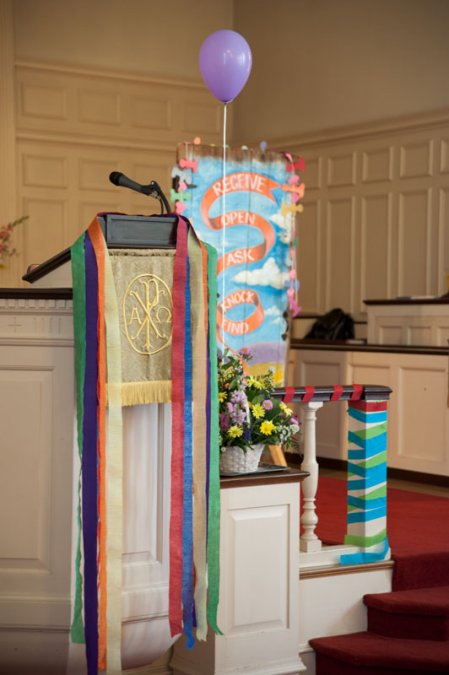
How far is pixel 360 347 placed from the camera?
7.45 metres

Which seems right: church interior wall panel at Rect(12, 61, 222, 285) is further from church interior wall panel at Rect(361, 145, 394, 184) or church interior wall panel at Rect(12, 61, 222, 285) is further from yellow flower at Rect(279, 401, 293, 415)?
yellow flower at Rect(279, 401, 293, 415)

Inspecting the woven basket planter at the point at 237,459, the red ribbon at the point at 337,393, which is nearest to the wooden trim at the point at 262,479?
the woven basket planter at the point at 237,459

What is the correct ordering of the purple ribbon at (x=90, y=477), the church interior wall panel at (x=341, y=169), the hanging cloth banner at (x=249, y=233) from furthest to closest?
the church interior wall panel at (x=341, y=169), the hanging cloth banner at (x=249, y=233), the purple ribbon at (x=90, y=477)

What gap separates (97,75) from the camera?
971 centimetres

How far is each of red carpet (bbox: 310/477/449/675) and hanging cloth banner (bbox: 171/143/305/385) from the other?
3.63 feet

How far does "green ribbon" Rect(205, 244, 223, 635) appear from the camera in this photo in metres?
3.58

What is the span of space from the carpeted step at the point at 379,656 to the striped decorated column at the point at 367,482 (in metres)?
0.35

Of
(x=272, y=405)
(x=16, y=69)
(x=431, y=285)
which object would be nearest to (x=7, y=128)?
(x=16, y=69)

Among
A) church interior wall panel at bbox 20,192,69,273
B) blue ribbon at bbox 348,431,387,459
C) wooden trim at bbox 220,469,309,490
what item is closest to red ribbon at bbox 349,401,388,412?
blue ribbon at bbox 348,431,387,459

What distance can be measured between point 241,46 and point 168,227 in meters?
2.65

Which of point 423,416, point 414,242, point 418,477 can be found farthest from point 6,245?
point 418,477

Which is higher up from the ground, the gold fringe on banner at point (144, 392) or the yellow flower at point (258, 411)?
the gold fringe on banner at point (144, 392)

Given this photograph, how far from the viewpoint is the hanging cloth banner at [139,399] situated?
3.37 m

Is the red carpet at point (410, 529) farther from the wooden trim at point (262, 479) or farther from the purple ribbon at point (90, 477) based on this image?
the purple ribbon at point (90, 477)
